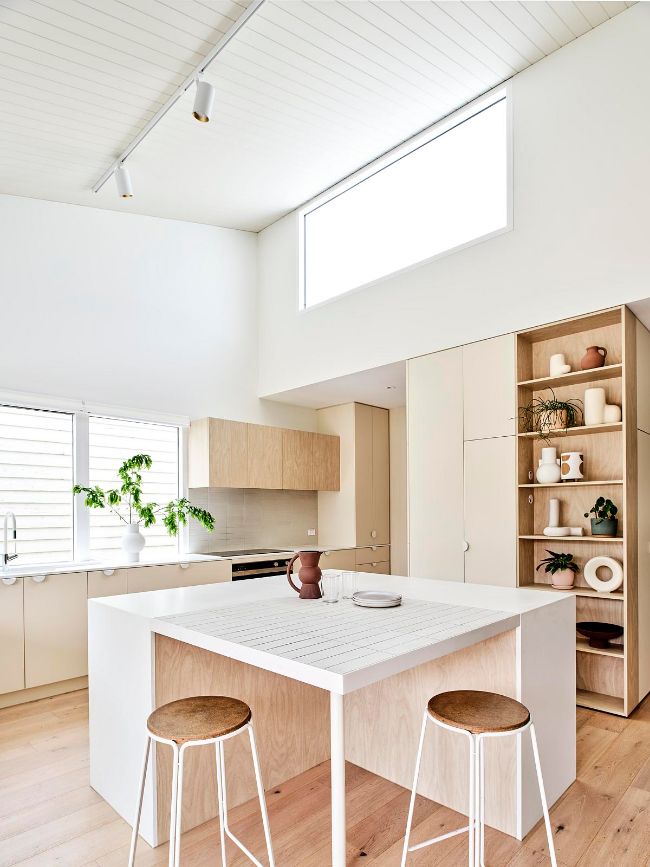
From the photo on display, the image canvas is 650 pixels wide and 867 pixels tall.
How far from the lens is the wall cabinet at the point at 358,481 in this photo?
5.97 metres

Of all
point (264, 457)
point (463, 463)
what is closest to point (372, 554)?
point (264, 457)

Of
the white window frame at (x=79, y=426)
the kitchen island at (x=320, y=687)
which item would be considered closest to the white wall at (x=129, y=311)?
the white window frame at (x=79, y=426)

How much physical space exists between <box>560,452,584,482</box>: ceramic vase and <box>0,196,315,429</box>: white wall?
3.00 m

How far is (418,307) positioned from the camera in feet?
14.6

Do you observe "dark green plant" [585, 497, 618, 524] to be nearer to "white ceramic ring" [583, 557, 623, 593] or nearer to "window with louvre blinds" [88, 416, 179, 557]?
"white ceramic ring" [583, 557, 623, 593]

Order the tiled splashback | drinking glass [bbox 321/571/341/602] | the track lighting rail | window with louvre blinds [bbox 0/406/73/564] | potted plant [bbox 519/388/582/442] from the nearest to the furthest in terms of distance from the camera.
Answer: drinking glass [bbox 321/571/341/602], the track lighting rail, potted plant [bbox 519/388/582/442], window with louvre blinds [bbox 0/406/73/564], the tiled splashback

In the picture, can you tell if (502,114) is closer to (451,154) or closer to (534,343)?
(451,154)

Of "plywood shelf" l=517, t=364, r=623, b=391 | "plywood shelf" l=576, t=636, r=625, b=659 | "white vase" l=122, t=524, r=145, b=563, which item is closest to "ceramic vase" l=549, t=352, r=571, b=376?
"plywood shelf" l=517, t=364, r=623, b=391

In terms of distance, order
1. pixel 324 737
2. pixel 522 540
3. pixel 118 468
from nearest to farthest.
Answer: pixel 324 737 < pixel 522 540 < pixel 118 468

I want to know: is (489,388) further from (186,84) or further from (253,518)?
(253,518)

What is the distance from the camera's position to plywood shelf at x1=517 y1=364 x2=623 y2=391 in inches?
137

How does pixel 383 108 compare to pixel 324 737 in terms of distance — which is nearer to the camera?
pixel 324 737

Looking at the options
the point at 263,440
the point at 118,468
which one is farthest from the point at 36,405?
the point at 263,440

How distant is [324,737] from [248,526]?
120 inches
